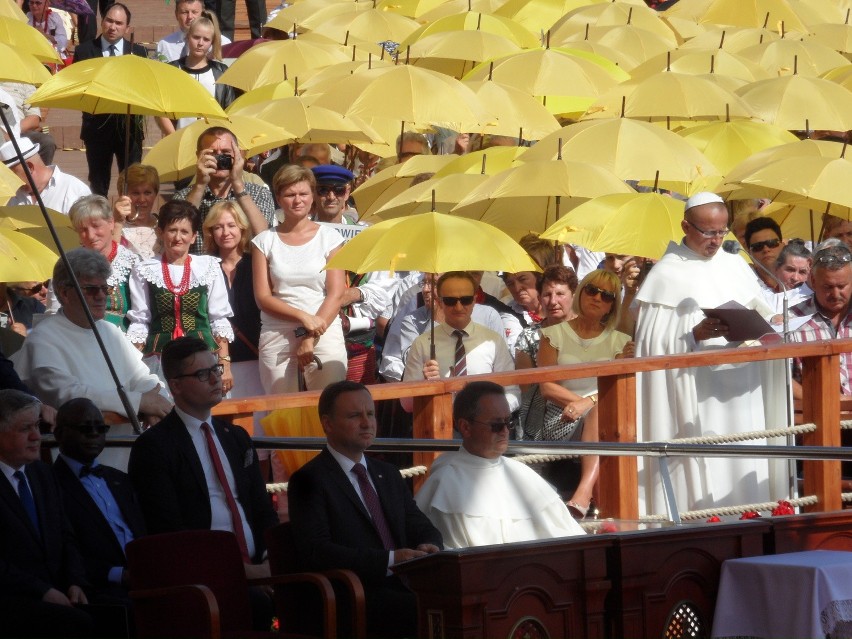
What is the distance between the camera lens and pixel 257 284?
10.8 meters

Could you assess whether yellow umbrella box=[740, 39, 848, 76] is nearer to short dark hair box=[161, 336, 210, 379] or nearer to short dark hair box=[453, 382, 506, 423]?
short dark hair box=[453, 382, 506, 423]

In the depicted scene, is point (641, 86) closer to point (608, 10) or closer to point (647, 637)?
point (608, 10)

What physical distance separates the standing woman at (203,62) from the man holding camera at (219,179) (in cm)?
355

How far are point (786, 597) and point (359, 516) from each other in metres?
1.72

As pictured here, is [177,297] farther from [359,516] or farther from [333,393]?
[359,516]

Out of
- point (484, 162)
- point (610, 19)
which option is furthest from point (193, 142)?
point (610, 19)

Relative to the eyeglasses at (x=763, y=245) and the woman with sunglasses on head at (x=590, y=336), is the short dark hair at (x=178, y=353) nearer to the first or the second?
the woman with sunglasses on head at (x=590, y=336)

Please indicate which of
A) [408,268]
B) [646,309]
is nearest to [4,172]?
[408,268]

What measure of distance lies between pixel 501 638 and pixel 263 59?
11023mm

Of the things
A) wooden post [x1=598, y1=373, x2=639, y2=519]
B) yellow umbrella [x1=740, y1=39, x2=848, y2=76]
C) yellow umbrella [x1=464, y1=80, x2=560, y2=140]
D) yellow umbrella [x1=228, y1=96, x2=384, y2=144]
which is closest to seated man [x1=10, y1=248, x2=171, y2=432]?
wooden post [x1=598, y1=373, x2=639, y2=519]

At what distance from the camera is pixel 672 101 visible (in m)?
13.9

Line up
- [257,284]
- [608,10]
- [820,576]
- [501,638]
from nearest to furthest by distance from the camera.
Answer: [501,638], [820,576], [257,284], [608,10]

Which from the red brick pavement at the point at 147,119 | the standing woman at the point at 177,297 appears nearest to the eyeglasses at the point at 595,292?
the standing woman at the point at 177,297

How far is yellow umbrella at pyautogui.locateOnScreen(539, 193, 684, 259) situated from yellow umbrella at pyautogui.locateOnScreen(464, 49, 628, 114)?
3.41 meters
